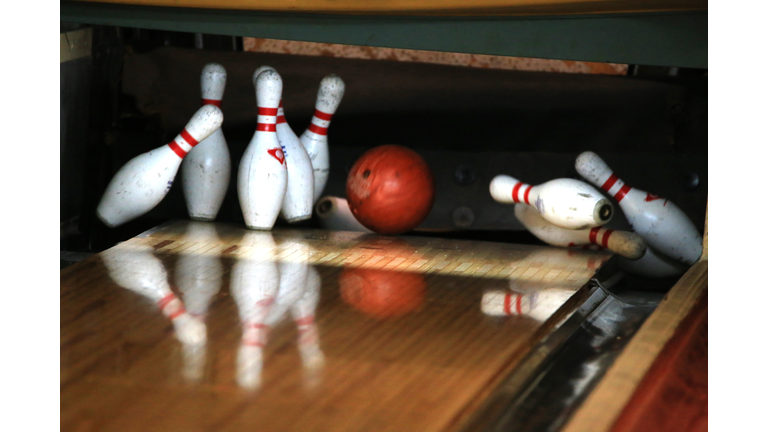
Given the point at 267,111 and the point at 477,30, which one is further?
the point at 267,111

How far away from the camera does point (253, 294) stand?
132 centimetres

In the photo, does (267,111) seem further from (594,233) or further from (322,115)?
(594,233)

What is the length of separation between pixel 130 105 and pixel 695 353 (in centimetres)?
161

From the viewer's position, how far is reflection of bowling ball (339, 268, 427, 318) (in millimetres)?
1279

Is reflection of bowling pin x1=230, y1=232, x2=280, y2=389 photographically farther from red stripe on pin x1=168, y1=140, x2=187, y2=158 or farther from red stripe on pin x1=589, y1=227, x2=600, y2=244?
red stripe on pin x1=589, y1=227, x2=600, y2=244

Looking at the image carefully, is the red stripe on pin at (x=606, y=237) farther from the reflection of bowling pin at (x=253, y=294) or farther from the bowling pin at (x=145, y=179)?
the bowling pin at (x=145, y=179)

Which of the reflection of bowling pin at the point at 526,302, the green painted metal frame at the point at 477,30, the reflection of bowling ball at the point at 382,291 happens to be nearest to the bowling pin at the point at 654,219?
the green painted metal frame at the point at 477,30

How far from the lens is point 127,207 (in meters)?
1.73

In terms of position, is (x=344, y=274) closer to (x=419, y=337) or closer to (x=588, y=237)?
(x=419, y=337)

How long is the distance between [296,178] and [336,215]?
19 centimetres

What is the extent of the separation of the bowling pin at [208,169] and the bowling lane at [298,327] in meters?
0.13

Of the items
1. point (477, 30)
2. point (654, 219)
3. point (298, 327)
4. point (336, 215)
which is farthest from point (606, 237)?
point (298, 327)

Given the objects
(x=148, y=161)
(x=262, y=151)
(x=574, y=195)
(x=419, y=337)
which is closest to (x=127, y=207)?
(x=148, y=161)

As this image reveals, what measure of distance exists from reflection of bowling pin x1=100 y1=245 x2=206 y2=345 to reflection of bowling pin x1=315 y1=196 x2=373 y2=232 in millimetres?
510
